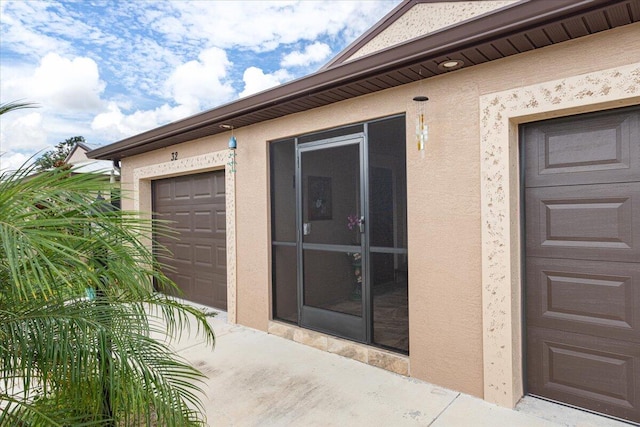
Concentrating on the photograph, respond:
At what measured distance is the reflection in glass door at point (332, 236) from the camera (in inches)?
147

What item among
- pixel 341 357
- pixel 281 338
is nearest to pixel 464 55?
pixel 341 357

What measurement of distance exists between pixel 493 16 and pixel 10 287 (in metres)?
2.86

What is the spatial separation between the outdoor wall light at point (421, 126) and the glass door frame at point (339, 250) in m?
0.57

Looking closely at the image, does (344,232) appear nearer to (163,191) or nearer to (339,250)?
(339,250)

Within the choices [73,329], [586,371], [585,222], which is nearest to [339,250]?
[585,222]

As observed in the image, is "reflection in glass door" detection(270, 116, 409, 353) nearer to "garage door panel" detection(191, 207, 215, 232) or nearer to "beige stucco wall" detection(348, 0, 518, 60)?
"garage door panel" detection(191, 207, 215, 232)

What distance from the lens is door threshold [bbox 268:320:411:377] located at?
342cm

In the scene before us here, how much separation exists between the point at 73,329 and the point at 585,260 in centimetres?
304

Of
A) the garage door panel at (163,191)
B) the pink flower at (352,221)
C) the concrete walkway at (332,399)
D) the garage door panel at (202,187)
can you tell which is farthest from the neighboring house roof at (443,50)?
the concrete walkway at (332,399)

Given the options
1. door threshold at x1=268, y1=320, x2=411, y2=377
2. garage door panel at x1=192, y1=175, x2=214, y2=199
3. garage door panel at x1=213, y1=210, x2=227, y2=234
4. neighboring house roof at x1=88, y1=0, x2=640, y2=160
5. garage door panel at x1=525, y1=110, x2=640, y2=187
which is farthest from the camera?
garage door panel at x1=192, y1=175, x2=214, y2=199

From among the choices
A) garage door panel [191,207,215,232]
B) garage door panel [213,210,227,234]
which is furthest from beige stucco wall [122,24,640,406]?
garage door panel [191,207,215,232]

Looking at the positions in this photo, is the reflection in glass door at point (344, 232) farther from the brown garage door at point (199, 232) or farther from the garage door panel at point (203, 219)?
the garage door panel at point (203, 219)

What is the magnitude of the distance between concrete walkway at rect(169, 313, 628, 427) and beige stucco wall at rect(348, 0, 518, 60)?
14.7 ft

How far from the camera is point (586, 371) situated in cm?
268
